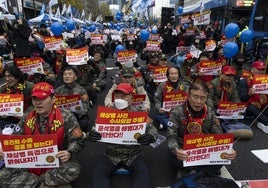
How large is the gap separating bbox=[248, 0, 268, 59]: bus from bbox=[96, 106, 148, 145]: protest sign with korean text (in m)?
7.13

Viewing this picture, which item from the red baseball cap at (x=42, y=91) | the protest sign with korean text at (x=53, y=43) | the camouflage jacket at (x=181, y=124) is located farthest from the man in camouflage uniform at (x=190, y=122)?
the protest sign with korean text at (x=53, y=43)

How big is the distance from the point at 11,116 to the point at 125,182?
208 centimetres

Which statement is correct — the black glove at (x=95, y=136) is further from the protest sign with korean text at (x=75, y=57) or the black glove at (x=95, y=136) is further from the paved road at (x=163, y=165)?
the protest sign with korean text at (x=75, y=57)

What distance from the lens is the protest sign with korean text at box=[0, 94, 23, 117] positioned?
170 inches

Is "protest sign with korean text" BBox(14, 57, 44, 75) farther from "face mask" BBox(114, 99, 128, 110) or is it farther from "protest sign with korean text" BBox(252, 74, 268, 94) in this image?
"protest sign with korean text" BBox(252, 74, 268, 94)

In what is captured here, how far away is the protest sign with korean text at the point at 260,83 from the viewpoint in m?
5.41

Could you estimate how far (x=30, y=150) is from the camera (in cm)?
300

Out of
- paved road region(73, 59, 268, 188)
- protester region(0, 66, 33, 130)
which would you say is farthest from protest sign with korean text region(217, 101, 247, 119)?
protester region(0, 66, 33, 130)

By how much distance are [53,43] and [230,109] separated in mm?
5582

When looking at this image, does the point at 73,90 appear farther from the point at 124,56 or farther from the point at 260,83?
the point at 124,56

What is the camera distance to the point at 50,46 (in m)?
8.76

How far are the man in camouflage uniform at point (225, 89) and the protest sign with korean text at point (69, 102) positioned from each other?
7.20 feet

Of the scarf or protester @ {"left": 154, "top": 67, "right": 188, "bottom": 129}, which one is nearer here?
the scarf

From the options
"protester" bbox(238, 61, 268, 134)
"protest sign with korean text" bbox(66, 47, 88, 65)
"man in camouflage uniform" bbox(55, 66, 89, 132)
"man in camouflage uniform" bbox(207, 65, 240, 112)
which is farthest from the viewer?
"protest sign with korean text" bbox(66, 47, 88, 65)
